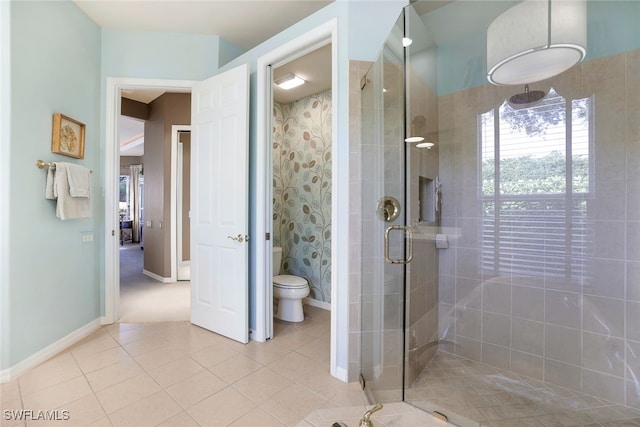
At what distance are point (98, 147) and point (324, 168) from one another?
2220mm

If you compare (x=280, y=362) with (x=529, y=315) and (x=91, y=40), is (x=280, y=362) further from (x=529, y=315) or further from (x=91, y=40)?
(x=91, y=40)

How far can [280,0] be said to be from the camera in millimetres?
2404

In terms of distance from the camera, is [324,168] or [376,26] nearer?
[376,26]

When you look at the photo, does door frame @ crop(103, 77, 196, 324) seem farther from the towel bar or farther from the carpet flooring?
the towel bar

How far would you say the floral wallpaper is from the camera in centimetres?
341

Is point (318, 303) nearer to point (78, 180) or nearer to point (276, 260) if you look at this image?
point (276, 260)

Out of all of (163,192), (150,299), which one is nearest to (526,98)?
(150,299)

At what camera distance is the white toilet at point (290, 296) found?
2852 mm

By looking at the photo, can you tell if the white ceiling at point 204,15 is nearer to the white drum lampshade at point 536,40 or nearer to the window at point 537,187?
the white drum lampshade at point 536,40

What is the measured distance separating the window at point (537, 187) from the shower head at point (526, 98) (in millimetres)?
29

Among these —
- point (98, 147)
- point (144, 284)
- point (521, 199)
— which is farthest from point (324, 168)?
point (144, 284)

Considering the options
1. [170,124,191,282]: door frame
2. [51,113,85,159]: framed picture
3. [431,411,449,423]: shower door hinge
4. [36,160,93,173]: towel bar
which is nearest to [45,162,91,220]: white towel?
[36,160,93,173]: towel bar

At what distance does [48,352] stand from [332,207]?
2.36m

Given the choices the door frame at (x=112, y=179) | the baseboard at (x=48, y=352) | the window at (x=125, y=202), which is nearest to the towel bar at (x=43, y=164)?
the door frame at (x=112, y=179)
